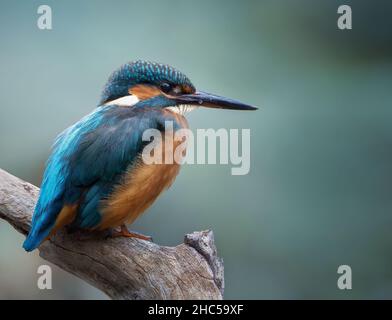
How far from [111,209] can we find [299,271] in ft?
5.03

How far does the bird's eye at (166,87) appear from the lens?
209cm

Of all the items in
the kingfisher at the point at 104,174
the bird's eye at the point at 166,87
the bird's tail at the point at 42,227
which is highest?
the bird's eye at the point at 166,87

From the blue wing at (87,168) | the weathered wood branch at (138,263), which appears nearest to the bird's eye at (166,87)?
the blue wing at (87,168)

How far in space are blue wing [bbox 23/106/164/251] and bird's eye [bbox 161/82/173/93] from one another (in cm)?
19

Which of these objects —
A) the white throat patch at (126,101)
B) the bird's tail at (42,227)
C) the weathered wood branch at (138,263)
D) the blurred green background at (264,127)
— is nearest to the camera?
the bird's tail at (42,227)

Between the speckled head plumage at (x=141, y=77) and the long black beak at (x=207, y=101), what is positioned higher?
the speckled head plumage at (x=141, y=77)

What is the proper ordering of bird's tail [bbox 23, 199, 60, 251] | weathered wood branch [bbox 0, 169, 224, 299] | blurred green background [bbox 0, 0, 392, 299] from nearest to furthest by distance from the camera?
1. bird's tail [bbox 23, 199, 60, 251]
2. weathered wood branch [bbox 0, 169, 224, 299]
3. blurred green background [bbox 0, 0, 392, 299]

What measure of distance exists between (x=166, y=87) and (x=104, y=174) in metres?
0.40

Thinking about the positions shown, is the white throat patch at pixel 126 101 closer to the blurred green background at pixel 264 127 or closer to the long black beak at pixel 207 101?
the long black beak at pixel 207 101

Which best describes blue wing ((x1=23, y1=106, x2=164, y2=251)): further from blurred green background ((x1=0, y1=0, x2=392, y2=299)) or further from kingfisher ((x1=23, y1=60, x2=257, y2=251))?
blurred green background ((x1=0, y1=0, x2=392, y2=299))

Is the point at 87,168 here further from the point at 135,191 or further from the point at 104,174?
the point at 135,191

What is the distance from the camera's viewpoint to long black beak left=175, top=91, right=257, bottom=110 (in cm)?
212

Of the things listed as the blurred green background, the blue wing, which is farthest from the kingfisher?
the blurred green background
